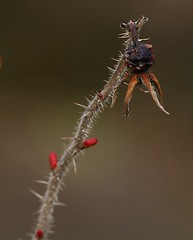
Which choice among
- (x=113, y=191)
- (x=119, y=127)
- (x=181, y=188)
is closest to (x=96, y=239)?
(x=113, y=191)

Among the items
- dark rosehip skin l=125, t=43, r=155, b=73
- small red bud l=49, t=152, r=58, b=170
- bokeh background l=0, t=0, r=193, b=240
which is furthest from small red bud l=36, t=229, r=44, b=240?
bokeh background l=0, t=0, r=193, b=240

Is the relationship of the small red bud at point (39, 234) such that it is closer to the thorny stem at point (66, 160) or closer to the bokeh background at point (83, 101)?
the thorny stem at point (66, 160)

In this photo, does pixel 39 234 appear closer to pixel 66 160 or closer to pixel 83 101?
pixel 66 160

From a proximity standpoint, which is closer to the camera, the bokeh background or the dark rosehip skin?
the dark rosehip skin

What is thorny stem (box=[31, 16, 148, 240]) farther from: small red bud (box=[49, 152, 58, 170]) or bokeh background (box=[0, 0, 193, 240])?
bokeh background (box=[0, 0, 193, 240])

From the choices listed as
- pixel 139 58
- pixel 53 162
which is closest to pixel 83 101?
pixel 53 162

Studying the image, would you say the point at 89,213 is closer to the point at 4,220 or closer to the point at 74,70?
the point at 4,220
